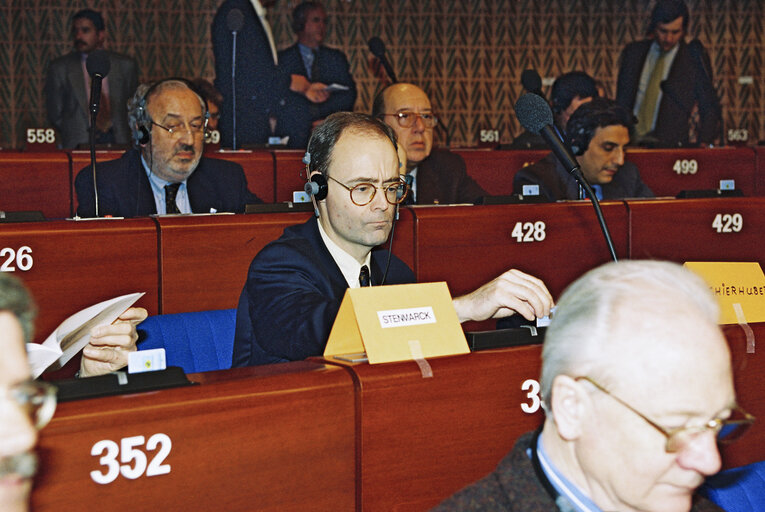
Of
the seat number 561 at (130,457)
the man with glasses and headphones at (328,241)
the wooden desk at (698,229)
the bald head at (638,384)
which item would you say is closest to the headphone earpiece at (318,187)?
the man with glasses and headphones at (328,241)

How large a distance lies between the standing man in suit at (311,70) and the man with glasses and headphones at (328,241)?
448 centimetres

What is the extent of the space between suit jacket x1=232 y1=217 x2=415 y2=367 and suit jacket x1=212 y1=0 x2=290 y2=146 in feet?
12.0

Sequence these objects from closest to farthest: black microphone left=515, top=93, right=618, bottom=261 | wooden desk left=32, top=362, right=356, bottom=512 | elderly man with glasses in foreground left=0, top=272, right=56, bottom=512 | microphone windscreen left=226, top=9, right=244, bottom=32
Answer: elderly man with glasses in foreground left=0, top=272, right=56, bottom=512 < wooden desk left=32, top=362, right=356, bottom=512 < black microphone left=515, top=93, right=618, bottom=261 < microphone windscreen left=226, top=9, right=244, bottom=32

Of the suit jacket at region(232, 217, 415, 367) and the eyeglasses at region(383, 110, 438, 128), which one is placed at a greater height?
the eyeglasses at region(383, 110, 438, 128)

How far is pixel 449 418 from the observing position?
1.53 m

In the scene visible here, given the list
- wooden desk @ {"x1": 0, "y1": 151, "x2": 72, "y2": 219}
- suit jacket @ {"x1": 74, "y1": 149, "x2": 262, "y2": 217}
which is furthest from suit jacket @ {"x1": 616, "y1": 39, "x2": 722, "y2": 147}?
wooden desk @ {"x1": 0, "y1": 151, "x2": 72, "y2": 219}

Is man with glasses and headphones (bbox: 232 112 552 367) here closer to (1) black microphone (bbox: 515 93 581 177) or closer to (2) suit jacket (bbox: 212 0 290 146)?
(1) black microphone (bbox: 515 93 581 177)

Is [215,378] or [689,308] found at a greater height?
[689,308]

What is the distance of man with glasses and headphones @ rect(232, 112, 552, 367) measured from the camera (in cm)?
221

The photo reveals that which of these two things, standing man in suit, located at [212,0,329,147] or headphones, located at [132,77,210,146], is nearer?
headphones, located at [132,77,210,146]

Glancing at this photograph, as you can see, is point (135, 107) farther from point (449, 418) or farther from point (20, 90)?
point (20, 90)

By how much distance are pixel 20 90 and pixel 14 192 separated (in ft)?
18.1

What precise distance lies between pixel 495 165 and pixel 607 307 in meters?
4.84

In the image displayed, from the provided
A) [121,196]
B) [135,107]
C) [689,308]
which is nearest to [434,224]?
[121,196]
